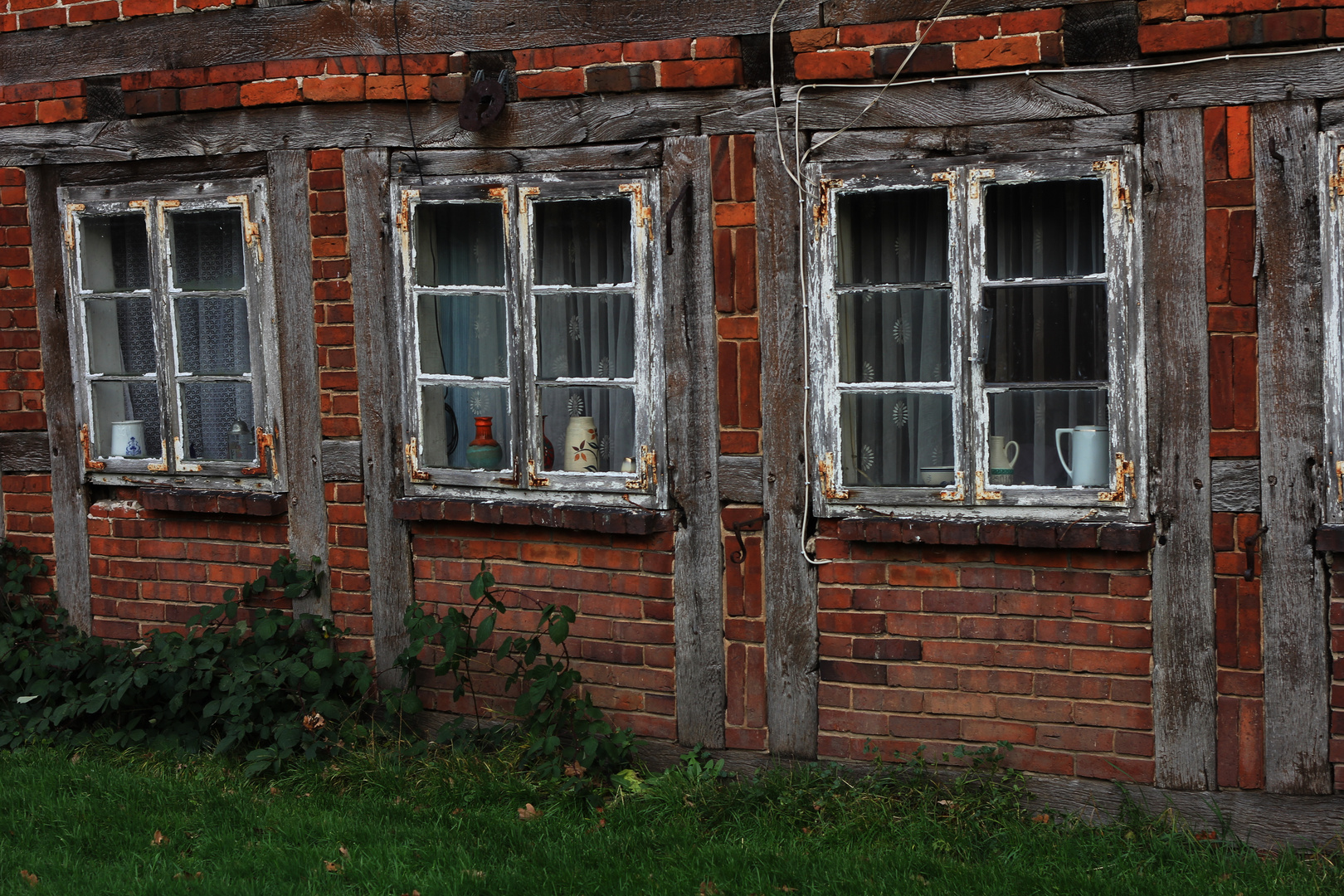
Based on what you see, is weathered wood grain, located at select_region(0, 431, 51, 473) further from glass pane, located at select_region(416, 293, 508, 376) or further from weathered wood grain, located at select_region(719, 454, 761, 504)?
weathered wood grain, located at select_region(719, 454, 761, 504)

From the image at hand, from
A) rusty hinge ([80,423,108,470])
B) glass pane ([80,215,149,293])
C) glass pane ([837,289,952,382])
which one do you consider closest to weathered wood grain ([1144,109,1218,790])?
glass pane ([837,289,952,382])

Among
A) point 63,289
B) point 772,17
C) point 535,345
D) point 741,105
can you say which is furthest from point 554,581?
point 63,289

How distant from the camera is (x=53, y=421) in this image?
5.84 metres

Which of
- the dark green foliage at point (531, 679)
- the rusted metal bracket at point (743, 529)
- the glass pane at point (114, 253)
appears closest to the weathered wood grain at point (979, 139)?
the rusted metal bracket at point (743, 529)

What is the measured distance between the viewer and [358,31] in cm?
515

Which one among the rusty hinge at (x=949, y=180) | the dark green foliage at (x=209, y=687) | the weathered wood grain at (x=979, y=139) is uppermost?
the weathered wood grain at (x=979, y=139)

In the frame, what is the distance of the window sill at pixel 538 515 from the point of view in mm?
4832

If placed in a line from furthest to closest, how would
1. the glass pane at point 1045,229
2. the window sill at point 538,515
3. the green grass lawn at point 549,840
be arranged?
the window sill at point 538,515 → the glass pane at point 1045,229 → the green grass lawn at point 549,840

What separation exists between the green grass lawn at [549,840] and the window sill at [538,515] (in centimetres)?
94

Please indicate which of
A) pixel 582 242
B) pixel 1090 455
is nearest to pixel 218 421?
pixel 582 242

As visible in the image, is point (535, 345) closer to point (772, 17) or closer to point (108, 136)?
point (772, 17)

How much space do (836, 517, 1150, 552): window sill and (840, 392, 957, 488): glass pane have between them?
8.0 inches

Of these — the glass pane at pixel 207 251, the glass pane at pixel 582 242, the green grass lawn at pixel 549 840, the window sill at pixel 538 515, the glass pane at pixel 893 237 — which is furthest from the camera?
the glass pane at pixel 207 251

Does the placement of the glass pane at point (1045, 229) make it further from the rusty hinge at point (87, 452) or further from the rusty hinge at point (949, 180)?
the rusty hinge at point (87, 452)
